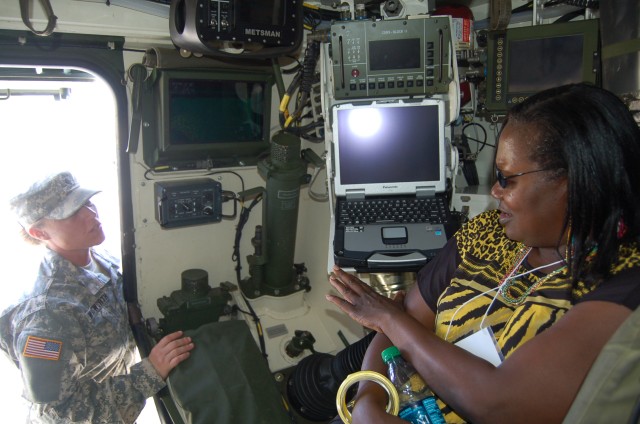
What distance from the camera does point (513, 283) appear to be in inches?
55.6

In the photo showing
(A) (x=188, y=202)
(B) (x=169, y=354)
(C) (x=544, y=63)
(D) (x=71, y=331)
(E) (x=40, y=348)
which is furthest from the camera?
(A) (x=188, y=202)

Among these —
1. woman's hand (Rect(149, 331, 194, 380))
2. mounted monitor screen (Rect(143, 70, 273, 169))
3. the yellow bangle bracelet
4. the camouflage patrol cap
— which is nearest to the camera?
the yellow bangle bracelet

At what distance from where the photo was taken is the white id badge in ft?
4.29

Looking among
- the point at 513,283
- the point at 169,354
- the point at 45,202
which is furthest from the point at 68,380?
the point at 513,283

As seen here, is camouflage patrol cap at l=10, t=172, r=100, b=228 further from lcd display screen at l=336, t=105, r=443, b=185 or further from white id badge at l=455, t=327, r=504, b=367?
white id badge at l=455, t=327, r=504, b=367

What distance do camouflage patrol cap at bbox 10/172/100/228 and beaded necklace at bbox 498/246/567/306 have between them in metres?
1.87

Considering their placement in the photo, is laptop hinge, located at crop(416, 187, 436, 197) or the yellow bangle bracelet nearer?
the yellow bangle bracelet

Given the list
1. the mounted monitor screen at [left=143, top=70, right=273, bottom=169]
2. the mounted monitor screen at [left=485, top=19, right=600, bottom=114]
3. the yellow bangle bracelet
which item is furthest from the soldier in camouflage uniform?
the mounted monitor screen at [left=485, top=19, right=600, bottom=114]

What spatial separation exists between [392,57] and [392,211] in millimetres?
811

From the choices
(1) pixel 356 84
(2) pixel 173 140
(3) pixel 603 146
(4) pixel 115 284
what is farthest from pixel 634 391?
(2) pixel 173 140

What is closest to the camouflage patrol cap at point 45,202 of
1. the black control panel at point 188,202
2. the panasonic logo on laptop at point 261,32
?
the black control panel at point 188,202

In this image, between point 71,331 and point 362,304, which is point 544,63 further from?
point 71,331

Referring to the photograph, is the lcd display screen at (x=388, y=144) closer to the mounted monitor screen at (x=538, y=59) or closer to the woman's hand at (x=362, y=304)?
the mounted monitor screen at (x=538, y=59)

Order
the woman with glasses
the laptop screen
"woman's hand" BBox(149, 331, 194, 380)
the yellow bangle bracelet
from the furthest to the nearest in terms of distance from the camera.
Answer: the laptop screen < "woman's hand" BBox(149, 331, 194, 380) < the yellow bangle bracelet < the woman with glasses
